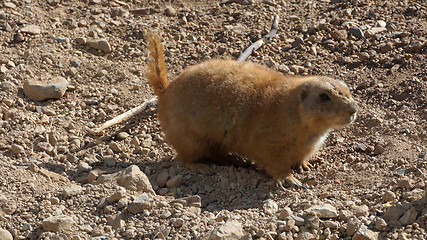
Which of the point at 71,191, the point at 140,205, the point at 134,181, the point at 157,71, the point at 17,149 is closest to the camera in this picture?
the point at 140,205

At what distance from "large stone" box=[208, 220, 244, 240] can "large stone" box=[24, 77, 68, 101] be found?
3653 mm

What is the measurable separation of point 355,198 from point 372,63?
313 cm

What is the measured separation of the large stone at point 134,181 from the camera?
6.86 metres

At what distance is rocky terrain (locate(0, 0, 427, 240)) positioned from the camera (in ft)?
20.3

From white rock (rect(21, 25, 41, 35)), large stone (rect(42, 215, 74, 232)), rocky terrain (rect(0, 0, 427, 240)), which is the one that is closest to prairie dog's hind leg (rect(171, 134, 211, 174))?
rocky terrain (rect(0, 0, 427, 240))

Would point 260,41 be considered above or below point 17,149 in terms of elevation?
above

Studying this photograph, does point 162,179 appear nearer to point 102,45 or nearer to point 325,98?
point 325,98

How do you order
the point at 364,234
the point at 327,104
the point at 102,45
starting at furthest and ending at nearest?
the point at 102,45
the point at 327,104
the point at 364,234

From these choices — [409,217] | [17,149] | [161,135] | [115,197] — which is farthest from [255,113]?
[17,149]

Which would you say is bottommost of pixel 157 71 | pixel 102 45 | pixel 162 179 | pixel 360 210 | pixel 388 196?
pixel 162 179

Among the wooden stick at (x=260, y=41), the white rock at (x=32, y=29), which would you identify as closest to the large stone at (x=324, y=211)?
the wooden stick at (x=260, y=41)

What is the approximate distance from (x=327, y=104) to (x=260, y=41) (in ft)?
9.29

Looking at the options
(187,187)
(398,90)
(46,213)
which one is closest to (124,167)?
(187,187)

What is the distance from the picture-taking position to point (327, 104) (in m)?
7.09
